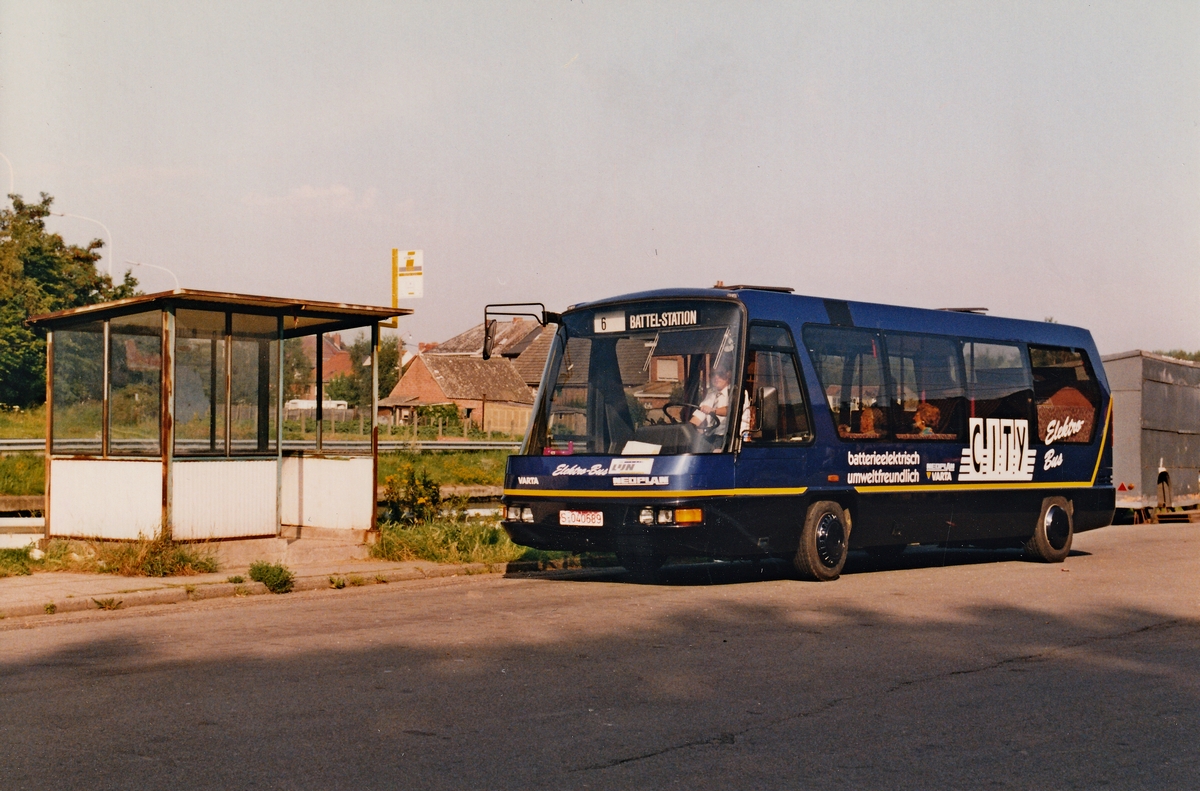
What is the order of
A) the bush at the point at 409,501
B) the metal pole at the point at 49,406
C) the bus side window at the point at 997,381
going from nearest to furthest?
the metal pole at the point at 49,406, the bus side window at the point at 997,381, the bush at the point at 409,501

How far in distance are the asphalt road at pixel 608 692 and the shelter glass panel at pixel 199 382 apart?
3.11 meters

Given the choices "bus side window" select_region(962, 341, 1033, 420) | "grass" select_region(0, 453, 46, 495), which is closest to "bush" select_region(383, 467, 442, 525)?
"grass" select_region(0, 453, 46, 495)

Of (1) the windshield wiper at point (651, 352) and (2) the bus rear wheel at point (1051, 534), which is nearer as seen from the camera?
(1) the windshield wiper at point (651, 352)

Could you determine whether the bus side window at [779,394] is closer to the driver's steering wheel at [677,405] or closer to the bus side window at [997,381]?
the driver's steering wheel at [677,405]

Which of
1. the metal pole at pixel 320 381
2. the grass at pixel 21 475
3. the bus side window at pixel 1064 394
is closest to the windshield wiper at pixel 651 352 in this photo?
the metal pole at pixel 320 381

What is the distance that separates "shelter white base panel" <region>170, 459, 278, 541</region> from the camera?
1409cm

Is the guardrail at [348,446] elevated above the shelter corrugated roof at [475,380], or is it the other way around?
the shelter corrugated roof at [475,380]

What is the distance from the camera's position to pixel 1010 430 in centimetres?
1694

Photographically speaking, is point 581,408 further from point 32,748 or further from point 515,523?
point 32,748

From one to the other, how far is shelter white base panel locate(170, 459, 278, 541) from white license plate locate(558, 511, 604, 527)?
148 inches

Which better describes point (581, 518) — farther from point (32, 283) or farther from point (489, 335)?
point (32, 283)

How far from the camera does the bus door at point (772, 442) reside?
43.3ft

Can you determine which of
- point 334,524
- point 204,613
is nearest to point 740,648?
point 204,613

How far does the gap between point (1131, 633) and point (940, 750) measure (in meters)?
4.73
